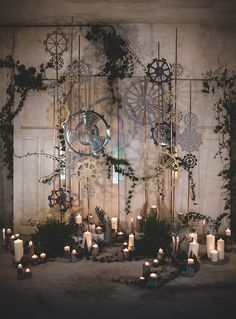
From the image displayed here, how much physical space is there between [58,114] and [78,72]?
0.83 m

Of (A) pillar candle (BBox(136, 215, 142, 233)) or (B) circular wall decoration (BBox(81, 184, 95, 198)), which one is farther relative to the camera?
(B) circular wall decoration (BBox(81, 184, 95, 198))

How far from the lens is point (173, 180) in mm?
7391

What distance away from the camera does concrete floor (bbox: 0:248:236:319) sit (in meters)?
4.49

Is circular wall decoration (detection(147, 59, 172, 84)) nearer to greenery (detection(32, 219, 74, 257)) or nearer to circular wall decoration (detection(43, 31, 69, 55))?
circular wall decoration (detection(43, 31, 69, 55))

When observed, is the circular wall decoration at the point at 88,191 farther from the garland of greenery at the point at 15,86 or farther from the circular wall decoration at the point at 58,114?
the garland of greenery at the point at 15,86

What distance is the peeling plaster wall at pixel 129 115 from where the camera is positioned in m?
7.29

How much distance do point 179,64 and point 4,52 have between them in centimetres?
316

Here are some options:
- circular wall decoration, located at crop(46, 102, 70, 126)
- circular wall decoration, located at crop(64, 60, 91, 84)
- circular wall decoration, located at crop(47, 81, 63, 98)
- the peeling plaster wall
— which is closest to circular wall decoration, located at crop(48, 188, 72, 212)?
the peeling plaster wall

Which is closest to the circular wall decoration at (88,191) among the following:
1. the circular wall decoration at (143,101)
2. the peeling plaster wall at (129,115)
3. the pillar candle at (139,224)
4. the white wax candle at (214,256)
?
the peeling plaster wall at (129,115)

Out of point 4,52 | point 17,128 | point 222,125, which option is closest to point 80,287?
point 17,128

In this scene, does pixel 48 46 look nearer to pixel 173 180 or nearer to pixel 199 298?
Result: pixel 173 180

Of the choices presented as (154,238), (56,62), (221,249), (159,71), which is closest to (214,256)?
(221,249)

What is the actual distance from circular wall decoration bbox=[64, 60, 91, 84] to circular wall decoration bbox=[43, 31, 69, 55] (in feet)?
1.07

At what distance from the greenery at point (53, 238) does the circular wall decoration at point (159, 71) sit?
3013 millimetres
